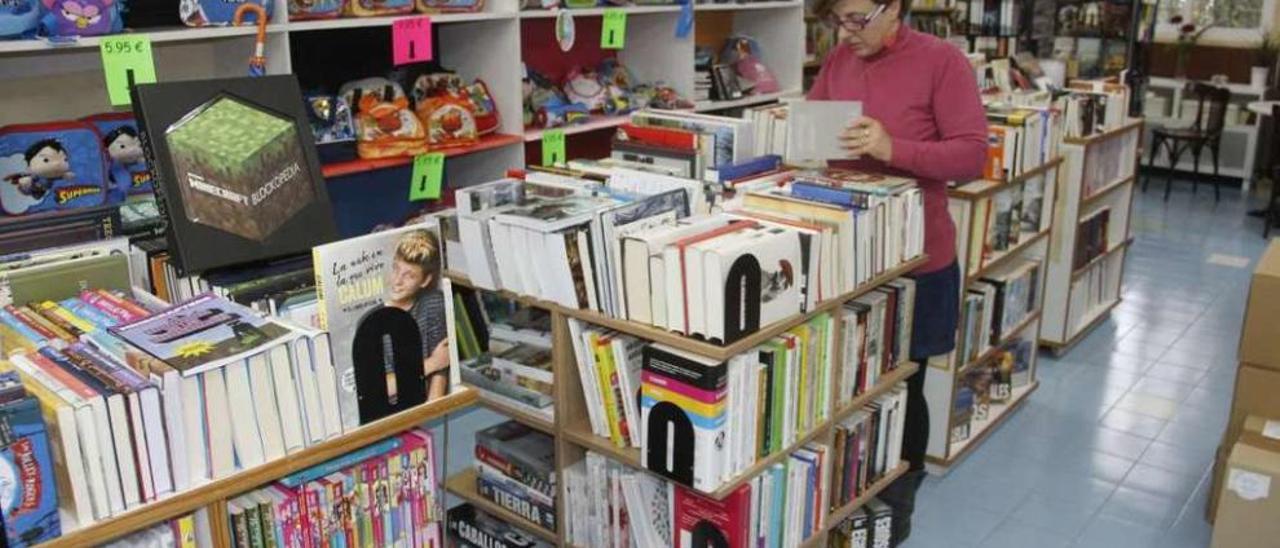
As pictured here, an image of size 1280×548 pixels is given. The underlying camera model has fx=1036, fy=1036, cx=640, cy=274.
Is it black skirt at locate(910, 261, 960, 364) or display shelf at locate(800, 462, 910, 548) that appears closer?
display shelf at locate(800, 462, 910, 548)

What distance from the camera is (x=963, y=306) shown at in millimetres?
3410

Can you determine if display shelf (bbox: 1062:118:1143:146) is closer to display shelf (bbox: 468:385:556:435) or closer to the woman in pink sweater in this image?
the woman in pink sweater

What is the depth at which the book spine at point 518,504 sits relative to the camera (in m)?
2.59

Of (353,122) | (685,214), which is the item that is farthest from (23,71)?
(685,214)

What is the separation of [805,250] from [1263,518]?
163 cm

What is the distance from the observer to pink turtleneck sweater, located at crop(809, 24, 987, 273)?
2570 mm

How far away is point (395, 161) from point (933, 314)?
1.63m

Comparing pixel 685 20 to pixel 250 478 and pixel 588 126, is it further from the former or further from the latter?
pixel 250 478

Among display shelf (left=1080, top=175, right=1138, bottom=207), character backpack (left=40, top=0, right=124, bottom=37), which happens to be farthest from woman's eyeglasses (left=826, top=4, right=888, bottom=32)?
display shelf (left=1080, top=175, right=1138, bottom=207)

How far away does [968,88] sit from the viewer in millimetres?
2586

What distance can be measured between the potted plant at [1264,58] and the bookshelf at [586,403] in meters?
6.71

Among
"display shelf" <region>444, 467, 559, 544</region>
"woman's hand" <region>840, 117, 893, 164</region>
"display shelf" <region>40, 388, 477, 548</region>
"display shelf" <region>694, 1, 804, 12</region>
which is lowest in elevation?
"display shelf" <region>444, 467, 559, 544</region>

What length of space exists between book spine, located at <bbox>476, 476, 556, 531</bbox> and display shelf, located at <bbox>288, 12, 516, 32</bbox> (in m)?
1.28

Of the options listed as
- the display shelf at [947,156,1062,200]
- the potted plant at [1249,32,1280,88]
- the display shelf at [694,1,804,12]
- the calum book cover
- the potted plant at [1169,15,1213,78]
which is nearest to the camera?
the calum book cover
